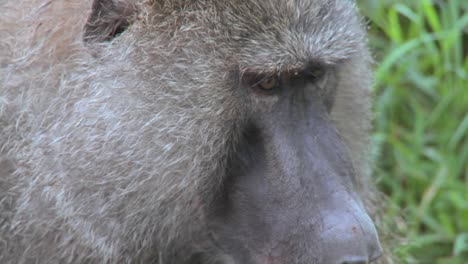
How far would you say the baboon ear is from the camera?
2.91 m

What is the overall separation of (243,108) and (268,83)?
0.11m

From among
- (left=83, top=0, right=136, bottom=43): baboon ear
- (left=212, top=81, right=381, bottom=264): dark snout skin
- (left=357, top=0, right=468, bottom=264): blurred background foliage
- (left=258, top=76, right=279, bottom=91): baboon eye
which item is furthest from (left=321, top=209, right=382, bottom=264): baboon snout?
(left=357, top=0, right=468, bottom=264): blurred background foliage

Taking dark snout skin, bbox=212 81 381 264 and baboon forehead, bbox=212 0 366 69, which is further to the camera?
baboon forehead, bbox=212 0 366 69

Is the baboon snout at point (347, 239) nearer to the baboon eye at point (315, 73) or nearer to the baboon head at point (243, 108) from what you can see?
the baboon head at point (243, 108)

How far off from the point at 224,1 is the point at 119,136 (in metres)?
0.49

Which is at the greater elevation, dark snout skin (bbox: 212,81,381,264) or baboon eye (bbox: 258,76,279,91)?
baboon eye (bbox: 258,76,279,91)

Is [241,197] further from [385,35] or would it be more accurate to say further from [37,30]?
[385,35]

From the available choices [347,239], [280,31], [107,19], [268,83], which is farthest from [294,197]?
[107,19]

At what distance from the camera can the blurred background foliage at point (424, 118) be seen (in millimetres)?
4480

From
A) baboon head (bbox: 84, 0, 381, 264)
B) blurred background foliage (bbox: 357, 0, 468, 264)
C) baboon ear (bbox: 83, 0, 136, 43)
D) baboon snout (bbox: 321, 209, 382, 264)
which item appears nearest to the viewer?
baboon snout (bbox: 321, 209, 382, 264)

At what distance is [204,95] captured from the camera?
284 centimetres

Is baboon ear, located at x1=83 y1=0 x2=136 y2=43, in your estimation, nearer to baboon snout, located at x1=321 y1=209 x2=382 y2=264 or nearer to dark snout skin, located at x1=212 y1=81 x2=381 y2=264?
dark snout skin, located at x1=212 y1=81 x2=381 y2=264

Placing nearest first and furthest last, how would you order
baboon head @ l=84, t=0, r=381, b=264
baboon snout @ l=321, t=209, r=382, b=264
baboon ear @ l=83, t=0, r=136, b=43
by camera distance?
baboon snout @ l=321, t=209, r=382, b=264
baboon head @ l=84, t=0, r=381, b=264
baboon ear @ l=83, t=0, r=136, b=43

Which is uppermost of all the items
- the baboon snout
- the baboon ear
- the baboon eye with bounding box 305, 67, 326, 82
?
the baboon ear
